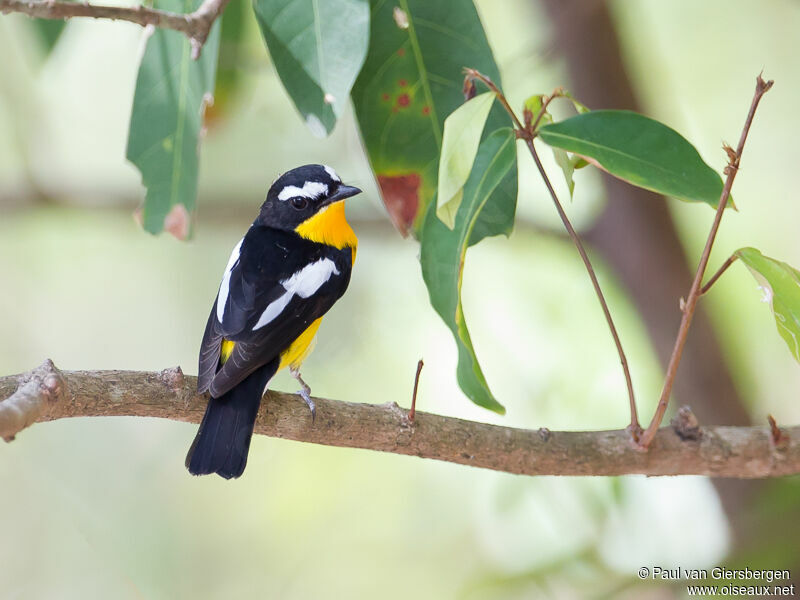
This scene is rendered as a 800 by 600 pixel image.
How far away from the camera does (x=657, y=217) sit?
3770 mm

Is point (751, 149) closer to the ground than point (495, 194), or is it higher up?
higher up

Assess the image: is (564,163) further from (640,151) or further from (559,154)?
(640,151)

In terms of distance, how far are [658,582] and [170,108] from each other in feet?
7.79

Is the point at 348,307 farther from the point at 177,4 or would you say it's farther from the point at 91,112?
the point at 177,4

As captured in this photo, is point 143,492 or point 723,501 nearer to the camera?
point 723,501

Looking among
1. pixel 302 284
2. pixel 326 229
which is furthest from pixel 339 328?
pixel 302 284

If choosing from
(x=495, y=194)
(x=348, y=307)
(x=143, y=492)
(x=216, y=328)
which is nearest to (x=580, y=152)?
(x=495, y=194)

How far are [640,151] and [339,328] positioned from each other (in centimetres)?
327

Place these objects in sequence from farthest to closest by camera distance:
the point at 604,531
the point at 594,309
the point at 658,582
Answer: the point at 594,309 < the point at 604,531 < the point at 658,582

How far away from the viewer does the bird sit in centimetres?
245

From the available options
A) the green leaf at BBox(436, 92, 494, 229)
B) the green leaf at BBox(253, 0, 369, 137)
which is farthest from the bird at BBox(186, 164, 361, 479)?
the green leaf at BBox(436, 92, 494, 229)

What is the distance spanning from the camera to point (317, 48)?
2387mm

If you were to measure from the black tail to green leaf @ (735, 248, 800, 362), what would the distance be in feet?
4.33

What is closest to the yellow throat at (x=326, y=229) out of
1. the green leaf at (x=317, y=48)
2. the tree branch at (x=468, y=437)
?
the tree branch at (x=468, y=437)
